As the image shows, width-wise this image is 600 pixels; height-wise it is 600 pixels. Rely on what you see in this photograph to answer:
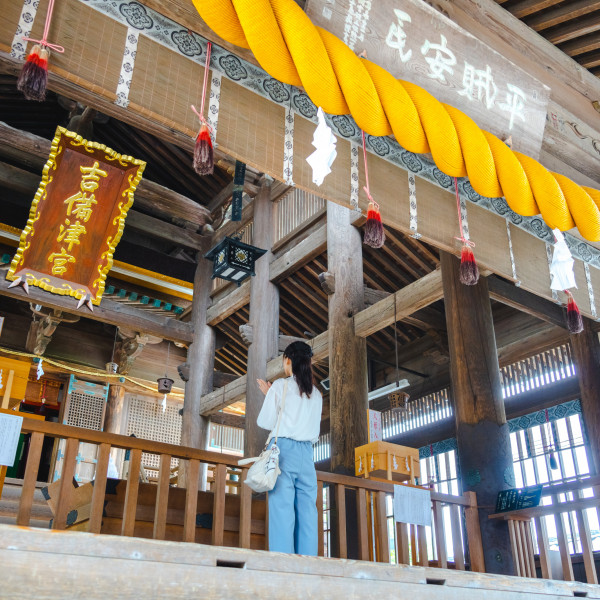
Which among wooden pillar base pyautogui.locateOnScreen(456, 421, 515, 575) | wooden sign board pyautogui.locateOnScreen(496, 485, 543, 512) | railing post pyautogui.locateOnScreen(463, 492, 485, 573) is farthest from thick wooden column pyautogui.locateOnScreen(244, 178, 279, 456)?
wooden sign board pyautogui.locateOnScreen(496, 485, 543, 512)

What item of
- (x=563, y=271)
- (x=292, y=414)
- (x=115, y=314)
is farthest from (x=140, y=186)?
(x=292, y=414)

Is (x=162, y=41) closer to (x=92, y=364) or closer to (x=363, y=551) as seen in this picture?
(x=363, y=551)

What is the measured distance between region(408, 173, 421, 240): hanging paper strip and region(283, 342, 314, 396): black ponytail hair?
1.35 m

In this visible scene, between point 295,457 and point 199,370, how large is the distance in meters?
6.57

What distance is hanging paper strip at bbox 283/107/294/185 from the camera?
372 centimetres

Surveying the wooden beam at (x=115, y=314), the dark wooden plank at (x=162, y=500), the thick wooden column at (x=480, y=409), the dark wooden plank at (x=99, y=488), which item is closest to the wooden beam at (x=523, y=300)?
the thick wooden column at (x=480, y=409)

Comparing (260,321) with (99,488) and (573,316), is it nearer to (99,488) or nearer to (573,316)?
(573,316)

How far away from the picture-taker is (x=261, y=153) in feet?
12.0

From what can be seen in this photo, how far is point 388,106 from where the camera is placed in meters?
3.55

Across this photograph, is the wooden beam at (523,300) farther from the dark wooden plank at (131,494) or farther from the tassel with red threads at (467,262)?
the dark wooden plank at (131,494)

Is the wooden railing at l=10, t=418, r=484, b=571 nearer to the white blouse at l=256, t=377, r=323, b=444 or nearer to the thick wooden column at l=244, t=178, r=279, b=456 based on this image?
the white blouse at l=256, t=377, r=323, b=444

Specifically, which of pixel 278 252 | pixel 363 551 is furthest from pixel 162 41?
pixel 278 252

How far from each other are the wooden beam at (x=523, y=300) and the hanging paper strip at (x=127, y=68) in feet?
14.3

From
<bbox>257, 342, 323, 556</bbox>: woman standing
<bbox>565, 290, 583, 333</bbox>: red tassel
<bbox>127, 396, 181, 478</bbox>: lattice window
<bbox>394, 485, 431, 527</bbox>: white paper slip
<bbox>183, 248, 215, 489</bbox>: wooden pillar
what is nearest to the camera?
<bbox>257, 342, 323, 556</bbox>: woman standing
